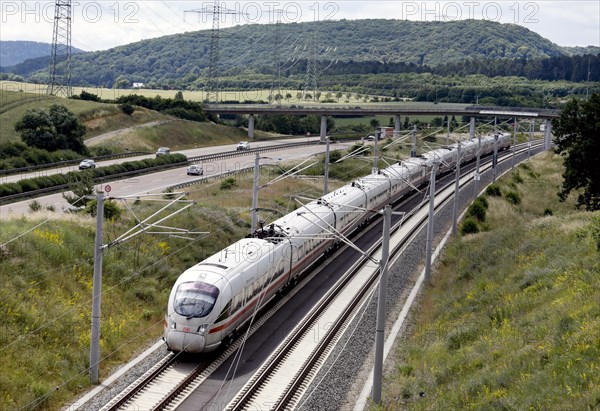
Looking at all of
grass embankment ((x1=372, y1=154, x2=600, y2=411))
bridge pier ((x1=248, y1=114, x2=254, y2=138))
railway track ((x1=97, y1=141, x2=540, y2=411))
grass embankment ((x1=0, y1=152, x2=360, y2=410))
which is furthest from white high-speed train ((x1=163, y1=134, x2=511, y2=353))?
bridge pier ((x1=248, y1=114, x2=254, y2=138))

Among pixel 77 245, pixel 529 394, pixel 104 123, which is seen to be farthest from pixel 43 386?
pixel 104 123

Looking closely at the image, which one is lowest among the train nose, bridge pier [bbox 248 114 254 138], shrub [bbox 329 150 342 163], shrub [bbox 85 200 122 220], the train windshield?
the train nose

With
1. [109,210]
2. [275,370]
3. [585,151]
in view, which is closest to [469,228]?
[585,151]

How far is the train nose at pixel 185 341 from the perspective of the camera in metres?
23.6

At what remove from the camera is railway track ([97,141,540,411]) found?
70.0 ft

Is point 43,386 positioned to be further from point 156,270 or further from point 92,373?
point 156,270

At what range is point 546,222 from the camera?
135 ft

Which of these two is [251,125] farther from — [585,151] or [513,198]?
[585,151]

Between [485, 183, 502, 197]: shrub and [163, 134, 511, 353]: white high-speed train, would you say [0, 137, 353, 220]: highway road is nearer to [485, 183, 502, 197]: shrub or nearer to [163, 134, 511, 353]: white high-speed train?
[163, 134, 511, 353]: white high-speed train

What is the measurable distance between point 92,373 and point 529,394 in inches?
560

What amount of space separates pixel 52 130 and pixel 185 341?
54.1 m

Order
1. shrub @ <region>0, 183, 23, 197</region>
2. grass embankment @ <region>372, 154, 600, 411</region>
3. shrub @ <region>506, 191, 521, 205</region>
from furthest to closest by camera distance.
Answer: shrub @ <region>506, 191, 521, 205</region>, shrub @ <region>0, 183, 23, 197</region>, grass embankment @ <region>372, 154, 600, 411</region>

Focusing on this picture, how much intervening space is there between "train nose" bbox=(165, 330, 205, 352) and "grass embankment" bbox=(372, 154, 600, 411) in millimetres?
6897

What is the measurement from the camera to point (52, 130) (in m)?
71.0
